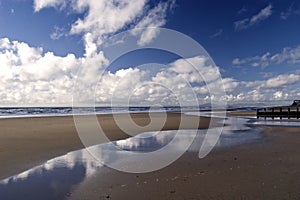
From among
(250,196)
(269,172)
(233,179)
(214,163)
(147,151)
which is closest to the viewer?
(250,196)

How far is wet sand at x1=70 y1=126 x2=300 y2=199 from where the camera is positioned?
556cm

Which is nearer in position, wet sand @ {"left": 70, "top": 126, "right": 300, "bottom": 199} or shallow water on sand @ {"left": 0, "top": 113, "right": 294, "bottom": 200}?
wet sand @ {"left": 70, "top": 126, "right": 300, "bottom": 199}

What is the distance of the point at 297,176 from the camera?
6715mm

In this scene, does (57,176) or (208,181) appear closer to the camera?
(208,181)

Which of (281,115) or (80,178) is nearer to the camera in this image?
(80,178)

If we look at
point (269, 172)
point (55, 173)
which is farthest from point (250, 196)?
point (55, 173)

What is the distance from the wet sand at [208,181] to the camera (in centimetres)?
556

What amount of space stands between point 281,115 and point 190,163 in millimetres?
36641

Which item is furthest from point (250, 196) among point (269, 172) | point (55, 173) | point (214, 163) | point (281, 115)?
point (281, 115)

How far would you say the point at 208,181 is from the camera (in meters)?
6.51

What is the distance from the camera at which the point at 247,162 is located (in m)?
8.57

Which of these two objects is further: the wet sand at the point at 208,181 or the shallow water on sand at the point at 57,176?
the shallow water on sand at the point at 57,176

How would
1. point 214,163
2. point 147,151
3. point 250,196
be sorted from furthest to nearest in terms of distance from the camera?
point 147,151, point 214,163, point 250,196

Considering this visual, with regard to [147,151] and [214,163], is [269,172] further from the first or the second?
[147,151]
